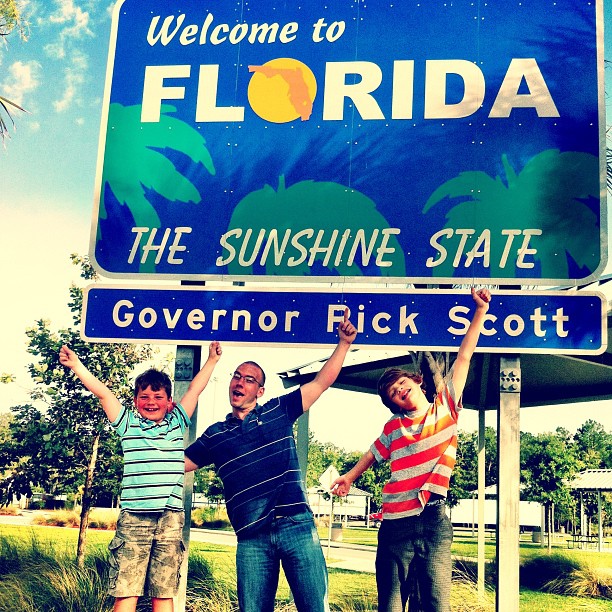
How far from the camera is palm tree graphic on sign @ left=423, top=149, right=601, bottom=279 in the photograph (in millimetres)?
5398

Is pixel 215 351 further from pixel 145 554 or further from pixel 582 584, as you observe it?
pixel 582 584

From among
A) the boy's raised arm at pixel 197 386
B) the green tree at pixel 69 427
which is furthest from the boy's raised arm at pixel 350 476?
the green tree at pixel 69 427

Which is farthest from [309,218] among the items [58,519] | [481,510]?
[58,519]

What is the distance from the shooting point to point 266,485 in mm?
4668

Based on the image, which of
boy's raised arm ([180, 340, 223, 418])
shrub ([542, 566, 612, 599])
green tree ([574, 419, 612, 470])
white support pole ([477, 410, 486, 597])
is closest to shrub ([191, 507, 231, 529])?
green tree ([574, 419, 612, 470])

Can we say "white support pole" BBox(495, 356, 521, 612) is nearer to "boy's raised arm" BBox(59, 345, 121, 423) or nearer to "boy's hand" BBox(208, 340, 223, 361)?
"boy's hand" BBox(208, 340, 223, 361)

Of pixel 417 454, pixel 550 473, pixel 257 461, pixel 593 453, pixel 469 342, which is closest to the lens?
pixel 417 454

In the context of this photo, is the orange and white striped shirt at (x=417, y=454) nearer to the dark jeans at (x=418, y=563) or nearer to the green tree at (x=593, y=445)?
the dark jeans at (x=418, y=563)

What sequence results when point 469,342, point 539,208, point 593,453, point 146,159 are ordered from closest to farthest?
point 469,342 < point 539,208 < point 146,159 < point 593,453

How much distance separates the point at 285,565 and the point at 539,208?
110 inches

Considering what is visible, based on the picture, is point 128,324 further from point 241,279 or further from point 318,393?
point 318,393

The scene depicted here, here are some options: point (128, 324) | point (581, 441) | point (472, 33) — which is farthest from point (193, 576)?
point (581, 441)

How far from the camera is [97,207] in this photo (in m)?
6.02

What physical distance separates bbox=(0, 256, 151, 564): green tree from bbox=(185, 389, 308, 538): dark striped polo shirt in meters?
8.35
